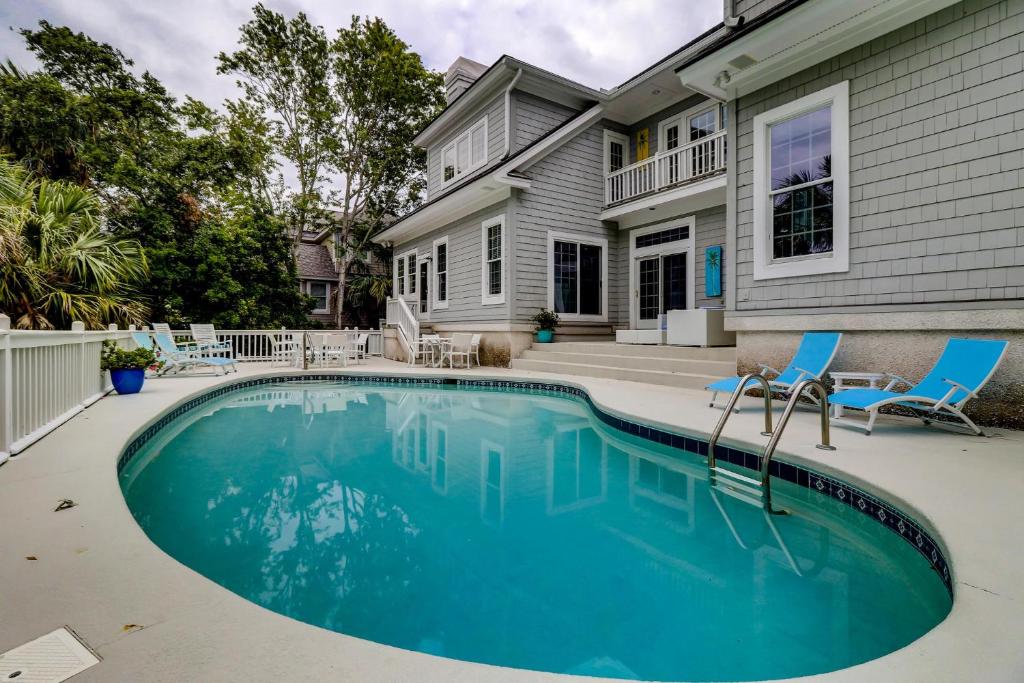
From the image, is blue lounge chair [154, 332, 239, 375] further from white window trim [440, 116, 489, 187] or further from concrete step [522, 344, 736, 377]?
white window trim [440, 116, 489, 187]

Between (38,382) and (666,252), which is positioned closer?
(38,382)

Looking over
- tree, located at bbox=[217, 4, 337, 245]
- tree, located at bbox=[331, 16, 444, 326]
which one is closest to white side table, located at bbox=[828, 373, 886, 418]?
tree, located at bbox=[331, 16, 444, 326]

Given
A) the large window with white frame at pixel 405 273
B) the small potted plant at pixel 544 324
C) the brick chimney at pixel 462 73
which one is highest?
the brick chimney at pixel 462 73

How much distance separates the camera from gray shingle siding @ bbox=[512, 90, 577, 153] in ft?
39.6

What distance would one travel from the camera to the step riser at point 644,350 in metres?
8.02

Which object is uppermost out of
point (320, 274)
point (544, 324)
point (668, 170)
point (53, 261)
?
point (668, 170)

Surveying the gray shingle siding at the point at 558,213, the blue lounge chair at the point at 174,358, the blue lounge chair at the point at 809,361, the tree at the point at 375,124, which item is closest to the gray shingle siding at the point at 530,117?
the gray shingle siding at the point at 558,213

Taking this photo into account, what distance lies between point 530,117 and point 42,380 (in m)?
11.0

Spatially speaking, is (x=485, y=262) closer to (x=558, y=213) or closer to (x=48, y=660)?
(x=558, y=213)

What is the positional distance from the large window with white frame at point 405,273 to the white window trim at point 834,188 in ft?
36.0

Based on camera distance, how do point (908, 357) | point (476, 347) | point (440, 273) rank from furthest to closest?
1. point (440, 273)
2. point (476, 347)
3. point (908, 357)

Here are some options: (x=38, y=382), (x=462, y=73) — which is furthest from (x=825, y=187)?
(x=462, y=73)

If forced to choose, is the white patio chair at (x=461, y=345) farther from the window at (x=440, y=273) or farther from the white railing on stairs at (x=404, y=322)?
the window at (x=440, y=273)

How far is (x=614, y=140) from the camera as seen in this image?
Answer: 12.5 metres
